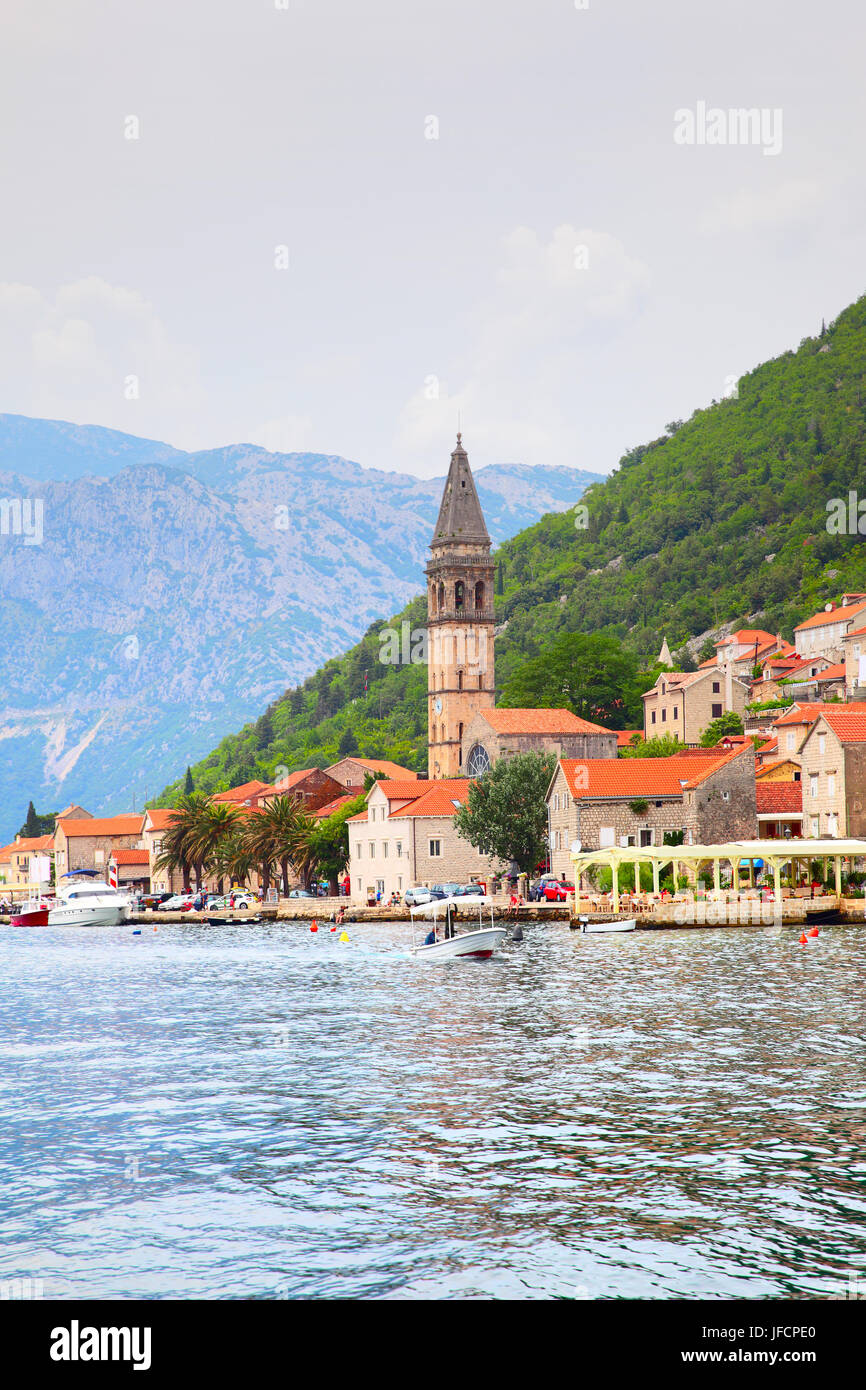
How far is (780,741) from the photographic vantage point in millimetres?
105312

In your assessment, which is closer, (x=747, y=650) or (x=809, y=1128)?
(x=809, y=1128)

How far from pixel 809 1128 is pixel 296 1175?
8.11 m

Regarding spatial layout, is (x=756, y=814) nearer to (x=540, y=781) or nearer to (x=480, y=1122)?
(x=540, y=781)

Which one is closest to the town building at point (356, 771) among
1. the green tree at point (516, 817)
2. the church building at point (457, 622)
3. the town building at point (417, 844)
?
the church building at point (457, 622)

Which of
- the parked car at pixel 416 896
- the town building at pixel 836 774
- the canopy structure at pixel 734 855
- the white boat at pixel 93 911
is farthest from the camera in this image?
the white boat at pixel 93 911

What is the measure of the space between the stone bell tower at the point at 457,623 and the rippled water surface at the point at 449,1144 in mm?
105038

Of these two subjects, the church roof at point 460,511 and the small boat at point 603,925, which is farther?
the church roof at point 460,511

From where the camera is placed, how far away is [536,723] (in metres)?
127

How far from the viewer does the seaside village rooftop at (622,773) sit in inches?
3297

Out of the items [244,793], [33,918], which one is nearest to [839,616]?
[244,793]

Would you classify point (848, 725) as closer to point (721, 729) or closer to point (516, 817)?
point (516, 817)

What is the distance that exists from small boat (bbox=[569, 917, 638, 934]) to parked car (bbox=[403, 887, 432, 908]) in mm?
23975

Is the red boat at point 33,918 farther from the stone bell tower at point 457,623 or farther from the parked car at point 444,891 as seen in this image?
the stone bell tower at point 457,623
